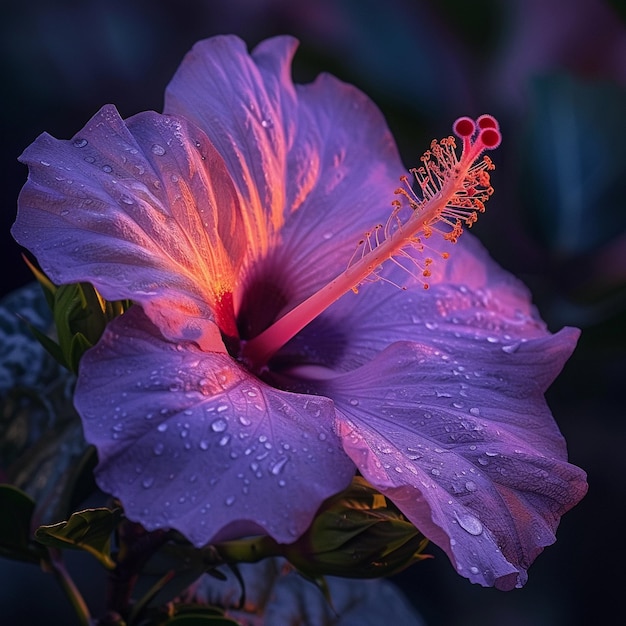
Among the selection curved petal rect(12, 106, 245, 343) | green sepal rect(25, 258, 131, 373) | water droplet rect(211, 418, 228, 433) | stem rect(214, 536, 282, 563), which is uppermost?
curved petal rect(12, 106, 245, 343)

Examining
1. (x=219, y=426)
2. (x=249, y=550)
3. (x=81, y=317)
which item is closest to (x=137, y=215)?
(x=81, y=317)

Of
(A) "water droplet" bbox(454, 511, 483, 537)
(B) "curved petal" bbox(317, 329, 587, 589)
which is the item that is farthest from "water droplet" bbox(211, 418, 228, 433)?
(A) "water droplet" bbox(454, 511, 483, 537)

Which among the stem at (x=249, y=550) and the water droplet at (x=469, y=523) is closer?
the water droplet at (x=469, y=523)

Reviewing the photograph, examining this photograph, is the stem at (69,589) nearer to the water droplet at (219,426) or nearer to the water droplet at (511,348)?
the water droplet at (219,426)

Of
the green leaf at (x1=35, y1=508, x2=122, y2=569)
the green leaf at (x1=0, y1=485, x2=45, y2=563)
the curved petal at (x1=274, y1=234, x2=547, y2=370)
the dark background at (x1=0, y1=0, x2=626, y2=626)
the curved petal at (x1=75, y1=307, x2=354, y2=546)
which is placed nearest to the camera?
the curved petal at (x1=75, y1=307, x2=354, y2=546)

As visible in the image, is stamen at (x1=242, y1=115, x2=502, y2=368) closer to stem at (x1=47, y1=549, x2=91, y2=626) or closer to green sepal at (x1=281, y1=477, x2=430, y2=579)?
green sepal at (x1=281, y1=477, x2=430, y2=579)

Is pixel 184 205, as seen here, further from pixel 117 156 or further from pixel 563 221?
Result: pixel 563 221

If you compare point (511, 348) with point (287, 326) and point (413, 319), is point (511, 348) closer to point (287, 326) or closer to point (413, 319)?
point (413, 319)

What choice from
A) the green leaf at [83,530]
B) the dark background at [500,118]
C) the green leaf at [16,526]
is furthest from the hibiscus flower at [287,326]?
the dark background at [500,118]
